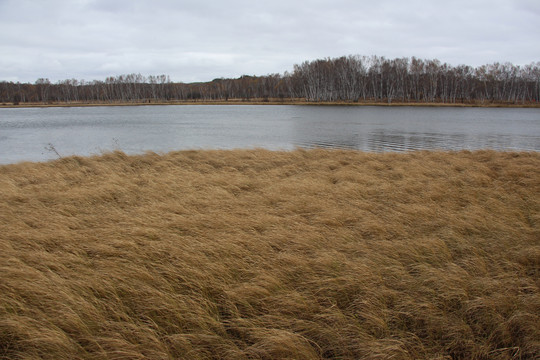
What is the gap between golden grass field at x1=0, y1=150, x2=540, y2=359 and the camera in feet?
9.72

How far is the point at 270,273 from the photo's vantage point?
3.98 metres

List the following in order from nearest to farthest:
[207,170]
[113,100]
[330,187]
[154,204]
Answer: [154,204] < [330,187] < [207,170] < [113,100]

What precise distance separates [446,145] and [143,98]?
431ft

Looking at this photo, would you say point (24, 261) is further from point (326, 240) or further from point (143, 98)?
point (143, 98)

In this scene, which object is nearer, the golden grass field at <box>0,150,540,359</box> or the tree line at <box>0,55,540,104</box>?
the golden grass field at <box>0,150,540,359</box>

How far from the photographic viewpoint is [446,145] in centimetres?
2091

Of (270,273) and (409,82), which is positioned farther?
(409,82)

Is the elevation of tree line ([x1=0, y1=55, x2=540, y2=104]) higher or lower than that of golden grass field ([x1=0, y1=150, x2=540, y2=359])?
higher

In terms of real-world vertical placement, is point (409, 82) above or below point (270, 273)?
above

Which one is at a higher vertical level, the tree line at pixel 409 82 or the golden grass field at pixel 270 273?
the tree line at pixel 409 82

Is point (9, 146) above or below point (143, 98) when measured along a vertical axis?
below

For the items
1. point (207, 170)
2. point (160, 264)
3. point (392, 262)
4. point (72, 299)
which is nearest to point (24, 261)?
point (72, 299)

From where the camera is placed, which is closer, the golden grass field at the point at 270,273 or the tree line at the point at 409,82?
the golden grass field at the point at 270,273

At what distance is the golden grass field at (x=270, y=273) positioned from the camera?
2.96 metres
